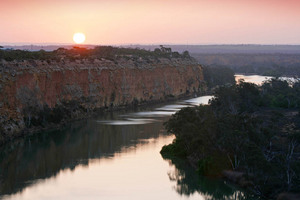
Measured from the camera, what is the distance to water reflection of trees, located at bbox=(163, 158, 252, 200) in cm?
3026

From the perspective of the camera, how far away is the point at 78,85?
6312 cm

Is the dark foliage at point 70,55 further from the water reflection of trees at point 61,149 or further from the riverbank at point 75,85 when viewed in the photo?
the water reflection of trees at point 61,149

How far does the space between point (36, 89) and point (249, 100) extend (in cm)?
1934

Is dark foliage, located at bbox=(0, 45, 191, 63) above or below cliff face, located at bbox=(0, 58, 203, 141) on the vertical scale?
above

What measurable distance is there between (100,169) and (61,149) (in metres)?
7.81

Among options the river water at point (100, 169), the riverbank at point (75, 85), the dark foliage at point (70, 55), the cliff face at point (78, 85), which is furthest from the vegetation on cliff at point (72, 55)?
the river water at point (100, 169)

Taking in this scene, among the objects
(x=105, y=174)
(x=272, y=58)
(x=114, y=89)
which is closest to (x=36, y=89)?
(x=114, y=89)

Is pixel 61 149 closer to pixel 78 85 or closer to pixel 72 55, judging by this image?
pixel 78 85

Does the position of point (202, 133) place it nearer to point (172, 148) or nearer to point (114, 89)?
point (172, 148)

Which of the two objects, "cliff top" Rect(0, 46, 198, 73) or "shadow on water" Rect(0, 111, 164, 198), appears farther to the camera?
"cliff top" Rect(0, 46, 198, 73)

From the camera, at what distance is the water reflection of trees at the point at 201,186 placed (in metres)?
Answer: 30.3

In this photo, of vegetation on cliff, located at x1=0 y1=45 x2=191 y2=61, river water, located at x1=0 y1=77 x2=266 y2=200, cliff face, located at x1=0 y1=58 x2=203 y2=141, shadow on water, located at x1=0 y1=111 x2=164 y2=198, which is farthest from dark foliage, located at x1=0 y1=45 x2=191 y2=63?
river water, located at x1=0 y1=77 x2=266 y2=200

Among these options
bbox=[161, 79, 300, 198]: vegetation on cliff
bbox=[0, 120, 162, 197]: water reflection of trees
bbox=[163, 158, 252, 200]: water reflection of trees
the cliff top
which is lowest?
bbox=[0, 120, 162, 197]: water reflection of trees

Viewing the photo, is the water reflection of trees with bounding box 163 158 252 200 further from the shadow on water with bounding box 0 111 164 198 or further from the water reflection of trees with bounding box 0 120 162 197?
the water reflection of trees with bounding box 0 120 162 197
